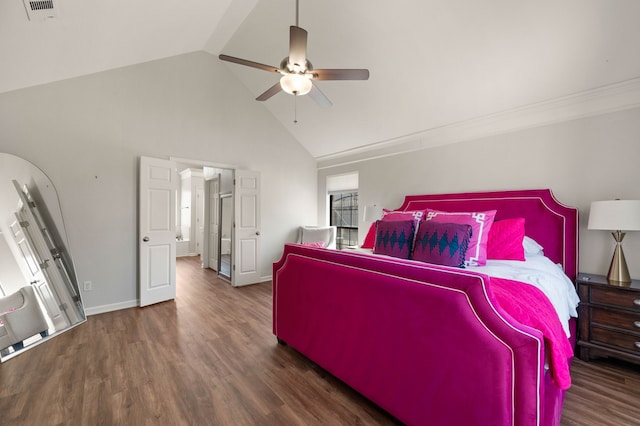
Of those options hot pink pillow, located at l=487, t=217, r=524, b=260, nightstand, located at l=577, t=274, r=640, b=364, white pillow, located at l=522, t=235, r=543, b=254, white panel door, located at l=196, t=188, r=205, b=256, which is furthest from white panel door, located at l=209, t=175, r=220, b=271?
nightstand, located at l=577, t=274, r=640, b=364

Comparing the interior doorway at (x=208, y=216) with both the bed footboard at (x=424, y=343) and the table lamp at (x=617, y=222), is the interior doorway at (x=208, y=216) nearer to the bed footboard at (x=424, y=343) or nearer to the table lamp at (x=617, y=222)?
the bed footboard at (x=424, y=343)

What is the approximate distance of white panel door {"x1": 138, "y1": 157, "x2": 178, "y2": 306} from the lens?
3.78 meters

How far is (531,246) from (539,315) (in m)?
1.81

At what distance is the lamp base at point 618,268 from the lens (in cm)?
232

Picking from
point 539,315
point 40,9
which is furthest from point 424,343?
point 40,9

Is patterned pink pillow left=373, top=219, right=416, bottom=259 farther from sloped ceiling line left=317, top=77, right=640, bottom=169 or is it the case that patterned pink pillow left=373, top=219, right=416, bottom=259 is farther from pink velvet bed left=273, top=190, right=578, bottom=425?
sloped ceiling line left=317, top=77, right=640, bottom=169

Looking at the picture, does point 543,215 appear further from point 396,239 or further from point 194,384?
point 194,384

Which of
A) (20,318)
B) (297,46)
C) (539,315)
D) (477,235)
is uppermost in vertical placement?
(297,46)

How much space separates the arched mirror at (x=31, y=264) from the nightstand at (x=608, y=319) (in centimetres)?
509

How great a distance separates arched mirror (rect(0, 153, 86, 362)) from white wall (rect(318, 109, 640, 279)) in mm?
4693

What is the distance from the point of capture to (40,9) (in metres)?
2.08

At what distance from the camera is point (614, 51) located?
91.7 inches

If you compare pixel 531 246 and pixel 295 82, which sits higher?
pixel 295 82

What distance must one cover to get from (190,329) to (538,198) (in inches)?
162
